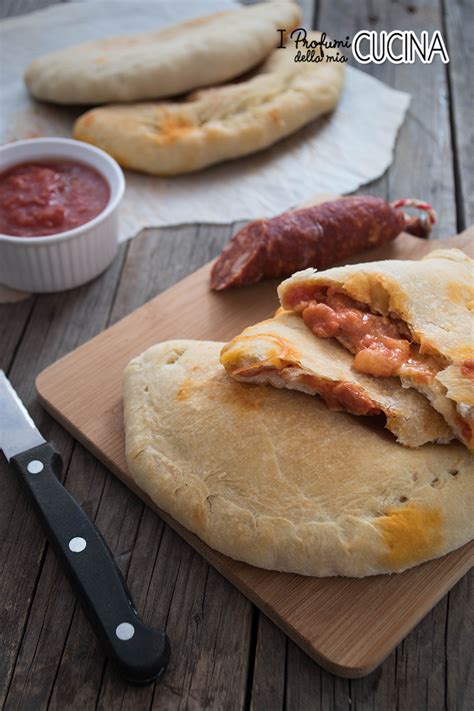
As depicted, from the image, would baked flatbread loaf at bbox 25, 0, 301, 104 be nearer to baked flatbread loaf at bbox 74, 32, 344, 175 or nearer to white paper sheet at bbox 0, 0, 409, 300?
baked flatbread loaf at bbox 74, 32, 344, 175

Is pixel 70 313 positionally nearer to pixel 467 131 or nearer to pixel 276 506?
pixel 276 506

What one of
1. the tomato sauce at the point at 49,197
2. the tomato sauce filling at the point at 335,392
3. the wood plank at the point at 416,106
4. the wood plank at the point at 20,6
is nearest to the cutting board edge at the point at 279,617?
the tomato sauce filling at the point at 335,392

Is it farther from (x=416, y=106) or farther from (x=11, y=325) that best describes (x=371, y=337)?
(x=416, y=106)

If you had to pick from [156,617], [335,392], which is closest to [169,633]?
[156,617]

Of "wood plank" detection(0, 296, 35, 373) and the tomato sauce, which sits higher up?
→ the tomato sauce

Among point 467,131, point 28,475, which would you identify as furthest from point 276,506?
point 467,131

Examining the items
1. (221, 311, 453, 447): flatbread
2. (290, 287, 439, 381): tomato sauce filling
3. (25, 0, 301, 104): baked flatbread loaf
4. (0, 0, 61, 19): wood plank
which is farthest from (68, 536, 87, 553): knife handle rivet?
(0, 0, 61, 19): wood plank
